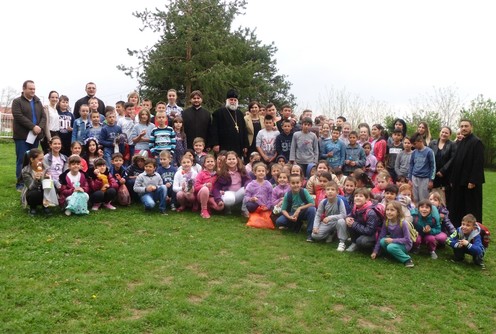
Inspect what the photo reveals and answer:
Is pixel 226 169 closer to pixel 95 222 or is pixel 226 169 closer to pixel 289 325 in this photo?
pixel 95 222

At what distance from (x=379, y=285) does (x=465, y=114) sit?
2941cm

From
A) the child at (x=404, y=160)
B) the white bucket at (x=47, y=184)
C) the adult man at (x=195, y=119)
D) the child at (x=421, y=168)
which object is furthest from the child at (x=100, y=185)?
the child at (x=421, y=168)

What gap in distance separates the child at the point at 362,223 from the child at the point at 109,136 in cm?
467

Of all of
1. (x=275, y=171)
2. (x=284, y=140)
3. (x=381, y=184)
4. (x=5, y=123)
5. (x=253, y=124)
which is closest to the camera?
(x=381, y=184)

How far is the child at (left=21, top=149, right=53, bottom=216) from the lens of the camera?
7184mm

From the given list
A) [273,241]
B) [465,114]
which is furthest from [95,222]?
[465,114]

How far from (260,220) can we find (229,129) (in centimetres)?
262

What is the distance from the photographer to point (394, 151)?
29.8 feet

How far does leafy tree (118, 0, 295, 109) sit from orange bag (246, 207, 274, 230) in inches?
517

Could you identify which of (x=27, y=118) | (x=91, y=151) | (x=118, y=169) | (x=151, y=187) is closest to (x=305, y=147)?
(x=151, y=187)

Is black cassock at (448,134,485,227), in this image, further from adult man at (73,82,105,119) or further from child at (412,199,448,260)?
adult man at (73,82,105,119)

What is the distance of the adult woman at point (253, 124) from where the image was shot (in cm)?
988

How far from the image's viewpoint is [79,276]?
5.02 m

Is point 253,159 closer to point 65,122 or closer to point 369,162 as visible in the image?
point 369,162
